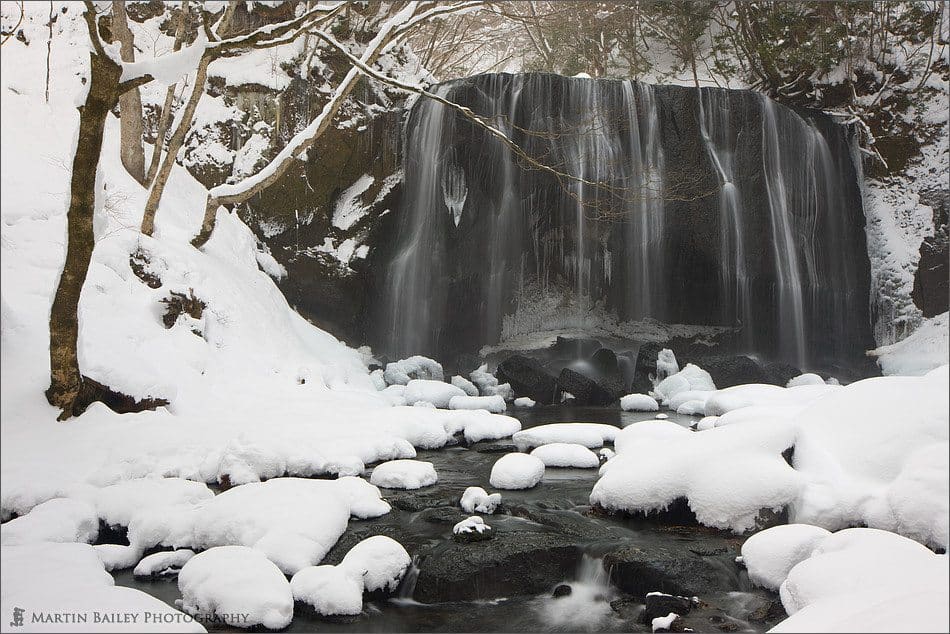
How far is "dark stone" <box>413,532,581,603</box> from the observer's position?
3.70 m

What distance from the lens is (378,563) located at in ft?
12.0

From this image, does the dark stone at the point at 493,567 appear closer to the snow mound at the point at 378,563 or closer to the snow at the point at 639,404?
the snow mound at the point at 378,563

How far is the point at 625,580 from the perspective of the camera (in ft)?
12.5

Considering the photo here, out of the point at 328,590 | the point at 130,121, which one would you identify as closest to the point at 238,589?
the point at 328,590

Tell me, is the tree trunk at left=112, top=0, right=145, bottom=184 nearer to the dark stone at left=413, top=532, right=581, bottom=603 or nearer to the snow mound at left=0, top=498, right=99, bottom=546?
the snow mound at left=0, top=498, right=99, bottom=546

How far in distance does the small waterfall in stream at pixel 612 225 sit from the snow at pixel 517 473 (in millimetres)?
8009

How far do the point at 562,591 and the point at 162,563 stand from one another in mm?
2298

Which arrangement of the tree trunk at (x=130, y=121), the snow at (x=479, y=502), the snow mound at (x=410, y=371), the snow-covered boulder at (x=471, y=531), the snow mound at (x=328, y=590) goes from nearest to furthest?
1. the snow mound at (x=328, y=590)
2. the snow-covered boulder at (x=471, y=531)
3. the snow at (x=479, y=502)
4. the tree trunk at (x=130, y=121)
5. the snow mound at (x=410, y=371)

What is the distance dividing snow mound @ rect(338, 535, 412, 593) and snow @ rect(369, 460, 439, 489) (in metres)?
1.67

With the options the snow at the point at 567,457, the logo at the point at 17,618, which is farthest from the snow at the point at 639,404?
the logo at the point at 17,618

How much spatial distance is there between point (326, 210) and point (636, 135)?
6666mm

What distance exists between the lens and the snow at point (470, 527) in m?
4.32

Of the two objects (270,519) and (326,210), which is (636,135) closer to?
(326,210)

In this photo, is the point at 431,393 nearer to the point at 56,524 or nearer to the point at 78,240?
the point at 78,240
